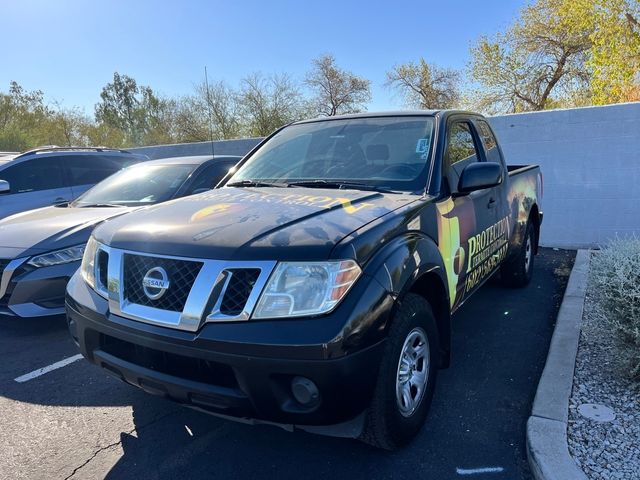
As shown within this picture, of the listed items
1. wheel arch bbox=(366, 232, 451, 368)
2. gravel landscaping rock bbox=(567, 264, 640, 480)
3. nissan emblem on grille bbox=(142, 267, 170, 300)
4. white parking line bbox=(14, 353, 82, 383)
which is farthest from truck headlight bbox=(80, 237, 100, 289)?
gravel landscaping rock bbox=(567, 264, 640, 480)

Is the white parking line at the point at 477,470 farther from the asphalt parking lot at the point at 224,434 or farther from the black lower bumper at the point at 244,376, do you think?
the black lower bumper at the point at 244,376

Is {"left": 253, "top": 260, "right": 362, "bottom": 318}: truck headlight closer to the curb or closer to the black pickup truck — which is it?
the black pickup truck

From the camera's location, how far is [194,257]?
2035mm

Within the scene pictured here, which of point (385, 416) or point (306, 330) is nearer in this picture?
point (306, 330)

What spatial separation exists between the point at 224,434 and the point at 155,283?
1.14 metres

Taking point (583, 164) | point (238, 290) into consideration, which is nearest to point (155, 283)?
point (238, 290)

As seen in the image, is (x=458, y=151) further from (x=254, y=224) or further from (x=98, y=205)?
(x=98, y=205)

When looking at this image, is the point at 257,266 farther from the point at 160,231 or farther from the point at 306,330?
the point at 160,231

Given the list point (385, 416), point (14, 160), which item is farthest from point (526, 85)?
point (385, 416)

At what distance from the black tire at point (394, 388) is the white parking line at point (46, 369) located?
2.71m

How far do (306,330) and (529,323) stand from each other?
3.20 meters

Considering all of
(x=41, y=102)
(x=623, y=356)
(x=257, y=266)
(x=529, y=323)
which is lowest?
(x=529, y=323)

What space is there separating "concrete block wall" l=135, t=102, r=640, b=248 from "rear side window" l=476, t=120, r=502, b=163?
303 centimetres

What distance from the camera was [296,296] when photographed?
1.93 meters
